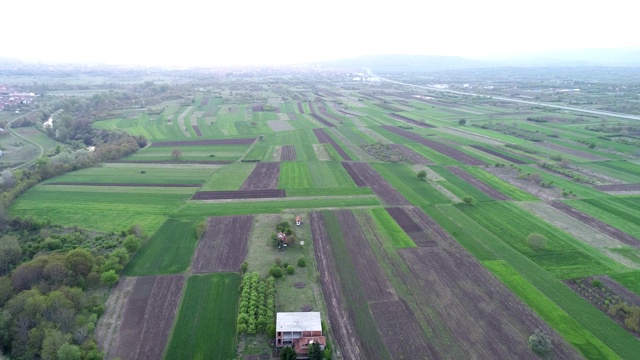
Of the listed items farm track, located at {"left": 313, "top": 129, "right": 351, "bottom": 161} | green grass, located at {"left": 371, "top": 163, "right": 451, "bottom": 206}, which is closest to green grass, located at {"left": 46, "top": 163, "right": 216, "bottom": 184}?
farm track, located at {"left": 313, "top": 129, "right": 351, "bottom": 161}

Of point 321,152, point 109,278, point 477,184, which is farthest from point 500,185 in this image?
point 109,278

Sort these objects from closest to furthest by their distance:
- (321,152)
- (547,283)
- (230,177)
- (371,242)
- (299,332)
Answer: (299,332) < (547,283) < (371,242) < (230,177) < (321,152)

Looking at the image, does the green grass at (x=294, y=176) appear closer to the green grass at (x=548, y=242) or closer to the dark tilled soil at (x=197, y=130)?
the green grass at (x=548, y=242)

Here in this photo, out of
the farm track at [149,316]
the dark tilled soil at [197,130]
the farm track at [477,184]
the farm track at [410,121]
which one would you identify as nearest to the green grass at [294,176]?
the farm track at [149,316]

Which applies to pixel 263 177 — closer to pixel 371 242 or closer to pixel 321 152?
pixel 321 152

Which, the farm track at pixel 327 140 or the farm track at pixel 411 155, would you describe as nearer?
the farm track at pixel 411 155

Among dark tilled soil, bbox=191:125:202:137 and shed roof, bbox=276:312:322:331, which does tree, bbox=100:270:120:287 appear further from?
dark tilled soil, bbox=191:125:202:137
